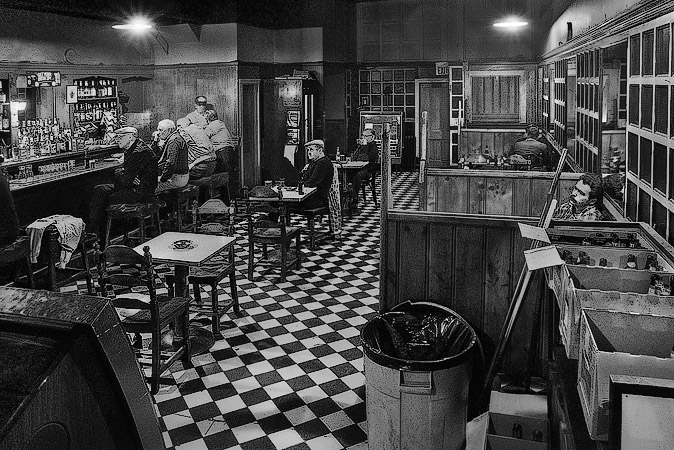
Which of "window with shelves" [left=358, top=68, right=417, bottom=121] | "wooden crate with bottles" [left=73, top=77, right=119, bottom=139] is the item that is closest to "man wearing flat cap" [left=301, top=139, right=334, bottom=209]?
"wooden crate with bottles" [left=73, top=77, right=119, bottom=139]

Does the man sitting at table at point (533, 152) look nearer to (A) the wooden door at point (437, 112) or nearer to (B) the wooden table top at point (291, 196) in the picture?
(B) the wooden table top at point (291, 196)

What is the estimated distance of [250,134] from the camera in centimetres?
1497

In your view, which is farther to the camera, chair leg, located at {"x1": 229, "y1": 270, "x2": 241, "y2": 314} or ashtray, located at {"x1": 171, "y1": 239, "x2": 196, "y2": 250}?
chair leg, located at {"x1": 229, "y1": 270, "x2": 241, "y2": 314}

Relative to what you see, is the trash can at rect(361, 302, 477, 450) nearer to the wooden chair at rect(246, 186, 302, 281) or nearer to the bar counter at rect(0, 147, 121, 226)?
the wooden chair at rect(246, 186, 302, 281)

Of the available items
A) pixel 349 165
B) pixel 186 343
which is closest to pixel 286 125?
pixel 349 165

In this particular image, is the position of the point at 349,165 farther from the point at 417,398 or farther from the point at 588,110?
the point at 417,398

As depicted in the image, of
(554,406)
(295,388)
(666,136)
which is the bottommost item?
(295,388)

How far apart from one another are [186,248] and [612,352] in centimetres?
423

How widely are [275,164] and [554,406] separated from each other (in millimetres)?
12296

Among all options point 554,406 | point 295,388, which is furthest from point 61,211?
point 554,406

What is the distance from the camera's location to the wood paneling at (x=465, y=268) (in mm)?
4445

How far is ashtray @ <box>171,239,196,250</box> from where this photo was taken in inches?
230

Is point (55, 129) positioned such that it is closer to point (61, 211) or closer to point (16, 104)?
point (16, 104)

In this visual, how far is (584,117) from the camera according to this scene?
671cm
